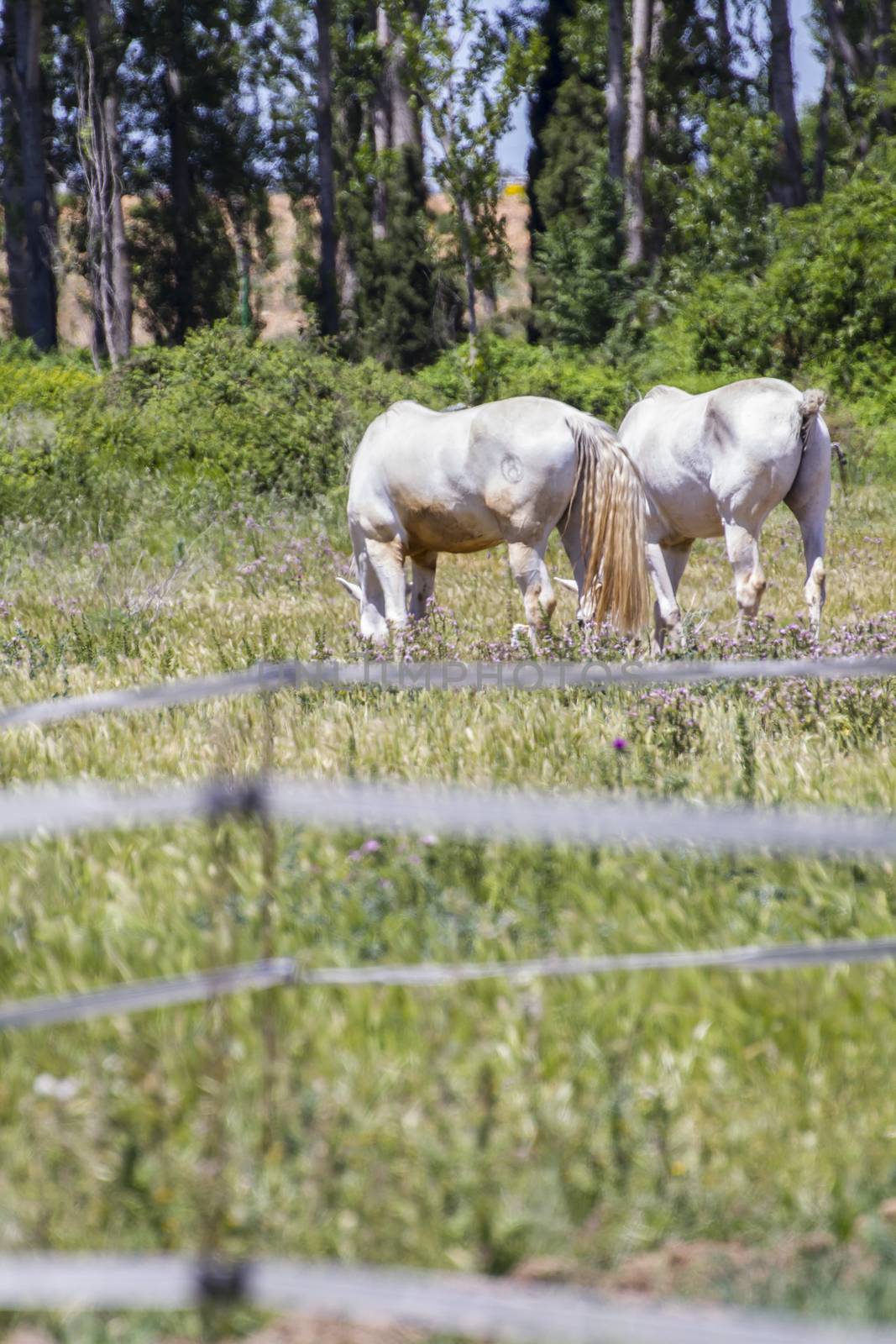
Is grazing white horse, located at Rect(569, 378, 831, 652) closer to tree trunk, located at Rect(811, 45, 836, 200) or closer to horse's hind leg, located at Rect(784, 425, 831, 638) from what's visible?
horse's hind leg, located at Rect(784, 425, 831, 638)

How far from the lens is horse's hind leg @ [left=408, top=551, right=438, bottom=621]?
9.01 meters

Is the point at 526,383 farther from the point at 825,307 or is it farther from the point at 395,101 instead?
the point at 395,101

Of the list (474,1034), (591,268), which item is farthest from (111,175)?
(474,1034)

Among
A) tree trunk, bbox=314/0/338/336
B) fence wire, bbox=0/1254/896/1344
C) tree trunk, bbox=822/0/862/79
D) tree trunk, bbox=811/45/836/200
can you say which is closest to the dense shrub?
tree trunk, bbox=314/0/338/336

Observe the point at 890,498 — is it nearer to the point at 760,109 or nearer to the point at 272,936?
the point at 272,936

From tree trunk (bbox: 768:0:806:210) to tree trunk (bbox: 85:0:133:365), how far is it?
529 inches

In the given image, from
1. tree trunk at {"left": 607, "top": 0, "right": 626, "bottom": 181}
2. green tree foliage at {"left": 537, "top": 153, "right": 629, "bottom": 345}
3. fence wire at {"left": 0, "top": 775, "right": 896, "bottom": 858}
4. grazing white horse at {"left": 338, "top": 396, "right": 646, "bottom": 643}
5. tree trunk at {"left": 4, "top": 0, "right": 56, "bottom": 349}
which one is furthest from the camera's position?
tree trunk at {"left": 4, "top": 0, "right": 56, "bottom": 349}

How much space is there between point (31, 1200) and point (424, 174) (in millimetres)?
31959

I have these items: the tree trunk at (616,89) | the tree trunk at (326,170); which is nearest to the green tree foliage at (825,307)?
the tree trunk at (616,89)

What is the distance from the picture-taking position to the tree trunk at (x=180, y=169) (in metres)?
41.1

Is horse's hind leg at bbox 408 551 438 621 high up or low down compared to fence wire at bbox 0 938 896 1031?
down

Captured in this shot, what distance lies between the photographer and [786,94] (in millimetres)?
28219

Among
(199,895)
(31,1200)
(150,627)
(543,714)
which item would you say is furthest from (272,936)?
(150,627)

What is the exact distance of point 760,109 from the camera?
150 feet
